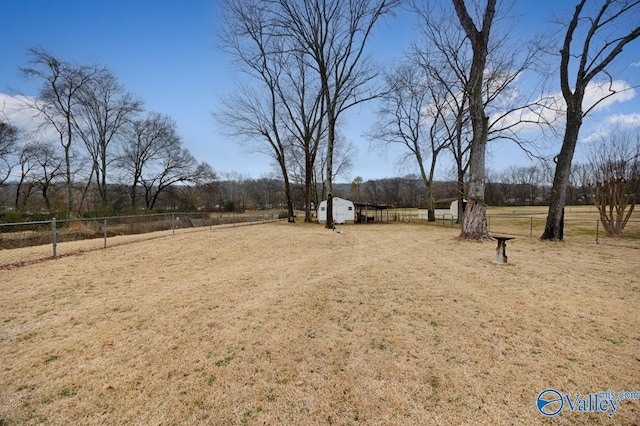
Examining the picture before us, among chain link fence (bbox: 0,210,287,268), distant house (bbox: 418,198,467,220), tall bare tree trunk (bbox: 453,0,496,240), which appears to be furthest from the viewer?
distant house (bbox: 418,198,467,220)

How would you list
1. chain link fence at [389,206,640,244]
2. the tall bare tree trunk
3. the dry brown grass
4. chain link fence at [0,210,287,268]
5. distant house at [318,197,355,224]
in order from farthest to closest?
distant house at [318,197,355,224] → chain link fence at [389,206,640,244] → the tall bare tree trunk → chain link fence at [0,210,287,268] → the dry brown grass

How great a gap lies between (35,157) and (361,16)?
28.6 meters

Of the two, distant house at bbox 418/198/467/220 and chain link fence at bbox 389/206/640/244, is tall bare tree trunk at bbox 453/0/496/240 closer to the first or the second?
chain link fence at bbox 389/206/640/244

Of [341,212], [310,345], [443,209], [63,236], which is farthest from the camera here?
[443,209]

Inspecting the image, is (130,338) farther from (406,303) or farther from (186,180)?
(186,180)

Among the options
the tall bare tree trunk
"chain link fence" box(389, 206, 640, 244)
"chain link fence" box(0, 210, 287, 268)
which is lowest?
"chain link fence" box(389, 206, 640, 244)

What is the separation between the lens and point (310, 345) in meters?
3.07

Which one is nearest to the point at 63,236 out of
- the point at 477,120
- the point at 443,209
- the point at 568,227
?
the point at 477,120

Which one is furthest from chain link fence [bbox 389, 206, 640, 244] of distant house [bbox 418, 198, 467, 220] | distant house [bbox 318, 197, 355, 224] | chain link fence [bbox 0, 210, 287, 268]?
chain link fence [bbox 0, 210, 287, 268]

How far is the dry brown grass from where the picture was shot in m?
2.15

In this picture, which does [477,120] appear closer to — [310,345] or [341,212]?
[310,345]

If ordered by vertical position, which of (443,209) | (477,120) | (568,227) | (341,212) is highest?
(477,120)

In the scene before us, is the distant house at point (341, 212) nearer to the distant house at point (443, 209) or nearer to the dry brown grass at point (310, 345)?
the distant house at point (443, 209)

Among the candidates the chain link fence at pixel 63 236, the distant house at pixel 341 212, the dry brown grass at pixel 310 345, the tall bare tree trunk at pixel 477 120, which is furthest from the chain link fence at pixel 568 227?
the chain link fence at pixel 63 236
